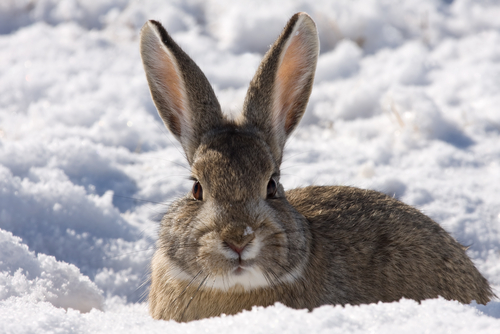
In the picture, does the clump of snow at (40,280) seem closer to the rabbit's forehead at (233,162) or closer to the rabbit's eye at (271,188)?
the rabbit's forehead at (233,162)

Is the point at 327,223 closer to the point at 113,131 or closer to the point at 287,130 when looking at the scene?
the point at 287,130

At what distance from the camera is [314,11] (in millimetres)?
8414

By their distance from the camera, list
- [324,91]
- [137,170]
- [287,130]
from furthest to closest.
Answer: [324,91], [137,170], [287,130]

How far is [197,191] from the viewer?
12.1 feet

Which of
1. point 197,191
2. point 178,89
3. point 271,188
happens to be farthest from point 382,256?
point 178,89

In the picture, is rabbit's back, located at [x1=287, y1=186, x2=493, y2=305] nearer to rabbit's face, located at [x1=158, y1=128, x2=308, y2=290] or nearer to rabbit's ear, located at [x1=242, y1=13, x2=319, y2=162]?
rabbit's face, located at [x1=158, y1=128, x2=308, y2=290]

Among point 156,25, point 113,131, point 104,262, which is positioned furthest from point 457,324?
point 113,131

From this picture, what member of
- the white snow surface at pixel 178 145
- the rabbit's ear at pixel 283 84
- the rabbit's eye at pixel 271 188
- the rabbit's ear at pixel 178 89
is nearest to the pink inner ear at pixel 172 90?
the rabbit's ear at pixel 178 89

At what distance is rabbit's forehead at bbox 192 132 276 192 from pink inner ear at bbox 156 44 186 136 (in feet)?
1.65

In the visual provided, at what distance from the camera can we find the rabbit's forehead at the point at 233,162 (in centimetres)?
349

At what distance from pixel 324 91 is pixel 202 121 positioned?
377 centimetres

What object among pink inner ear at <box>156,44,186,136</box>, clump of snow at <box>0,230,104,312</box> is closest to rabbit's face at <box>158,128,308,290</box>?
pink inner ear at <box>156,44,186,136</box>

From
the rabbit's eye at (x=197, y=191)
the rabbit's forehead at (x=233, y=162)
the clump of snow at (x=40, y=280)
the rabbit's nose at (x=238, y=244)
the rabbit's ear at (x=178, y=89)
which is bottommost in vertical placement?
the clump of snow at (x=40, y=280)

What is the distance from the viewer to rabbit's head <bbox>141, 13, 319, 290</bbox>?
3.25 metres
